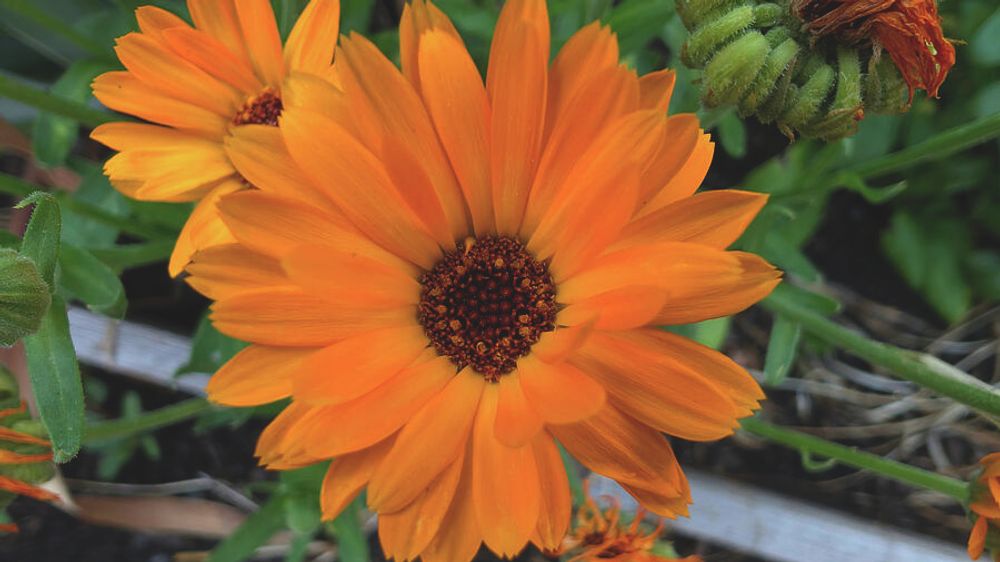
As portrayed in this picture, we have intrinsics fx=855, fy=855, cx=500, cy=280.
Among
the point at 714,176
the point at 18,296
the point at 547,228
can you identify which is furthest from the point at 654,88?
the point at 714,176

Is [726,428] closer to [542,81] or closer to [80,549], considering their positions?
[542,81]

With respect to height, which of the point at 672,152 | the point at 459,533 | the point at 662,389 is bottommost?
the point at 459,533

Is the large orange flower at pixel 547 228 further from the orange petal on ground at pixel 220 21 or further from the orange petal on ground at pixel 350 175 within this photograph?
the orange petal on ground at pixel 220 21

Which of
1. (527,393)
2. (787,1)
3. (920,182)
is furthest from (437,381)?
(920,182)

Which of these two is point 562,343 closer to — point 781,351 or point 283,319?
point 283,319

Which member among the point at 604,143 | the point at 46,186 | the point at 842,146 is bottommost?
the point at 46,186

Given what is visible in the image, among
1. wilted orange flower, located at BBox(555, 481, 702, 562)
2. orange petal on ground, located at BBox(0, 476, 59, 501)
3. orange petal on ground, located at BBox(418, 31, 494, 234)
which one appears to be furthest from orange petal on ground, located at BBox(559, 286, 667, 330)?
orange petal on ground, located at BBox(0, 476, 59, 501)

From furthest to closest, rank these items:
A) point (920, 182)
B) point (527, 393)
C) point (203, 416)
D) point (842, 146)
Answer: point (920, 182) < point (203, 416) < point (842, 146) < point (527, 393)
